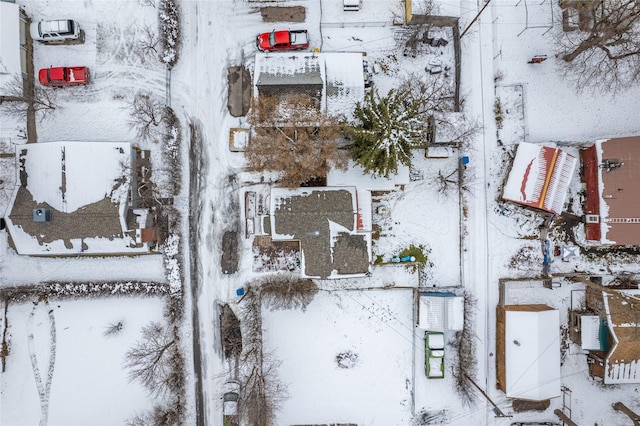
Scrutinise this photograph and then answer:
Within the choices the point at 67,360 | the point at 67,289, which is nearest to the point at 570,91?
the point at 67,289

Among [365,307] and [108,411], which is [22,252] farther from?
[365,307]

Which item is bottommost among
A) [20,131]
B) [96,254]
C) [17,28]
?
[96,254]

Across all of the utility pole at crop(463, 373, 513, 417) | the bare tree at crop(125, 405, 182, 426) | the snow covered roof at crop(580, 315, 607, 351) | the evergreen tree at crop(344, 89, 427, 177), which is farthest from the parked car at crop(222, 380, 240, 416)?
the snow covered roof at crop(580, 315, 607, 351)

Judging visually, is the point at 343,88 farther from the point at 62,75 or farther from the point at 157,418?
the point at 157,418

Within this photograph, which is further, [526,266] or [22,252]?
[526,266]

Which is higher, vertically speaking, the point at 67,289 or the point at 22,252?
the point at 22,252

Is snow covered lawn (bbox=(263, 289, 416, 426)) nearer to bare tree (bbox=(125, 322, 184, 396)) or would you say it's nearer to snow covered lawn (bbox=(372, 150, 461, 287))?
snow covered lawn (bbox=(372, 150, 461, 287))

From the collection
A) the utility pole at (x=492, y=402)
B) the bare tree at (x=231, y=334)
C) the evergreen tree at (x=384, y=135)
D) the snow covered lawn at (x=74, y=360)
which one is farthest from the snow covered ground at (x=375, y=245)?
the evergreen tree at (x=384, y=135)
